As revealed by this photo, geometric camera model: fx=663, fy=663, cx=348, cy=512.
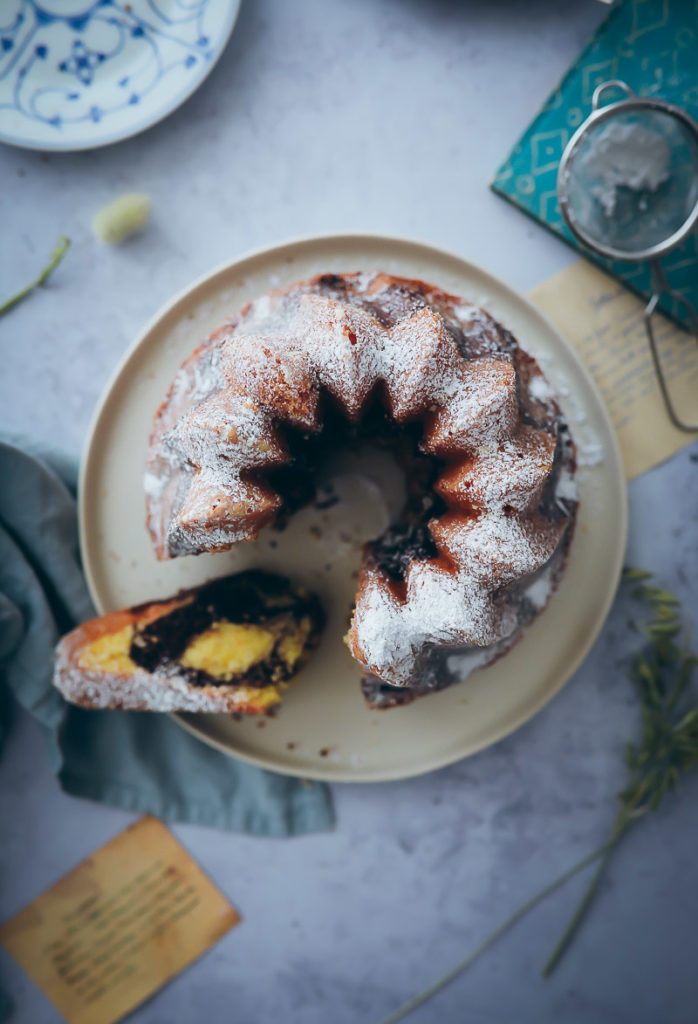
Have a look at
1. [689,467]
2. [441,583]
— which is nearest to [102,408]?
[441,583]

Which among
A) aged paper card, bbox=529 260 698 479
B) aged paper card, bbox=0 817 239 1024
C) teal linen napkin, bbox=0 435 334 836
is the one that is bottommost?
aged paper card, bbox=0 817 239 1024

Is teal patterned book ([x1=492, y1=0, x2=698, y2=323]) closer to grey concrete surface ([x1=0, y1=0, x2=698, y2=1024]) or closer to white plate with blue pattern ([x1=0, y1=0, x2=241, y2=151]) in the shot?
grey concrete surface ([x1=0, y1=0, x2=698, y2=1024])

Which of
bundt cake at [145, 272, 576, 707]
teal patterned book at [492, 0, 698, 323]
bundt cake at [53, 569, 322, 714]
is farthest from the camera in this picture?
teal patterned book at [492, 0, 698, 323]

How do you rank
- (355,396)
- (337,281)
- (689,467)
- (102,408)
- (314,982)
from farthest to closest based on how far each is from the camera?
(314,982)
(689,467)
(102,408)
(337,281)
(355,396)

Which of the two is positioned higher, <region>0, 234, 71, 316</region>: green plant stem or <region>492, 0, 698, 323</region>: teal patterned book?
<region>492, 0, 698, 323</region>: teal patterned book

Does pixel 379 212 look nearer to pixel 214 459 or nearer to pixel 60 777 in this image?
pixel 214 459

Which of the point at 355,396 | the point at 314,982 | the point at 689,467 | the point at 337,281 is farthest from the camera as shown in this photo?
the point at 314,982

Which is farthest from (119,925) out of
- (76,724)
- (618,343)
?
(618,343)

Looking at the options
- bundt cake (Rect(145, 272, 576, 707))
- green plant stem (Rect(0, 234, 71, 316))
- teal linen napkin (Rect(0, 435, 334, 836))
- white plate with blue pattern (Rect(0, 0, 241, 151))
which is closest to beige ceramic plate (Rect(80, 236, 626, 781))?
teal linen napkin (Rect(0, 435, 334, 836))
